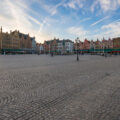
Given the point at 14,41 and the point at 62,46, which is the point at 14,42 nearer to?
the point at 14,41

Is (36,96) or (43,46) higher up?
(43,46)

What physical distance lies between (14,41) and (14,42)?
929 millimetres

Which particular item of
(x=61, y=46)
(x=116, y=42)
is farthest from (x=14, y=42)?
(x=116, y=42)

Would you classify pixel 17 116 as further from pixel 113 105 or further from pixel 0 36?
pixel 0 36

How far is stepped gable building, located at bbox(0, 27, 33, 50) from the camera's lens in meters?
84.7

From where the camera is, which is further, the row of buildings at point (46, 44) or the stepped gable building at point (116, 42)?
the stepped gable building at point (116, 42)

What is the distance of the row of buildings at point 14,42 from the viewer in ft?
276

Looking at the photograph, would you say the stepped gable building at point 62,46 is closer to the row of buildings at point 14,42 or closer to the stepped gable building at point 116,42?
the row of buildings at point 14,42

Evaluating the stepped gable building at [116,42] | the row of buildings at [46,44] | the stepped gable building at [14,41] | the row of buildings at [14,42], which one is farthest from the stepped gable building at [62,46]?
the stepped gable building at [116,42]

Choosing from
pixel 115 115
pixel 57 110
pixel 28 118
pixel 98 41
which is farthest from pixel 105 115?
pixel 98 41

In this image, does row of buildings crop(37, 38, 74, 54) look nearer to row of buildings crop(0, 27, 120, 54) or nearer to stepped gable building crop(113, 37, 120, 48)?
row of buildings crop(0, 27, 120, 54)

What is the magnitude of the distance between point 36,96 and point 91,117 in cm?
247

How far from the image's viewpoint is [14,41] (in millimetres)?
94125

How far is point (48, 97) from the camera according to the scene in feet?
14.7
